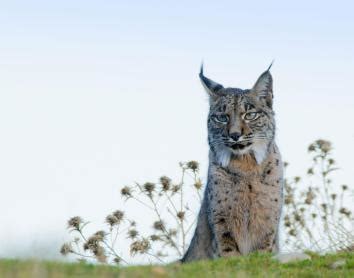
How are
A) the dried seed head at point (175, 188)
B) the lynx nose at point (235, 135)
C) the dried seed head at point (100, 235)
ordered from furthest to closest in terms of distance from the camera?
1. the dried seed head at point (175, 188)
2. the dried seed head at point (100, 235)
3. the lynx nose at point (235, 135)

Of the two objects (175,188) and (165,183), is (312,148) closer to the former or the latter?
(175,188)

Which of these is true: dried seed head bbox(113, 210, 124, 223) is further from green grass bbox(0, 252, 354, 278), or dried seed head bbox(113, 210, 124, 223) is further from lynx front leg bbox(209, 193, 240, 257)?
green grass bbox(0, 252, 354, 278)

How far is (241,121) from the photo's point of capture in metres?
13.3

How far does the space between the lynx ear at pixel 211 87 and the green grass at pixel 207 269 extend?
2910 millimetres

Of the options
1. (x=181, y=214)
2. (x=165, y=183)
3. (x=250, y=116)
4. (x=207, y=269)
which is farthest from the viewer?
(x=181, y=214)

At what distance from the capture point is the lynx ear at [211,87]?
45.7 ft

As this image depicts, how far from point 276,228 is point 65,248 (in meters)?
3.66

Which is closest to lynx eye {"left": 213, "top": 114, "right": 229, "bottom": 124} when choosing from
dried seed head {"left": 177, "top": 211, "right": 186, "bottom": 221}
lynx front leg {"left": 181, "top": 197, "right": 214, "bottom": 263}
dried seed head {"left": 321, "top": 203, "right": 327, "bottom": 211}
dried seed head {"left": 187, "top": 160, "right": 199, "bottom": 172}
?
lynx front leg {"left": 181, "top": 197, "right": 214, "bottom": 263}

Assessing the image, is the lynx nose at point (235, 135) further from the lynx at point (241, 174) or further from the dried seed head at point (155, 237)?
the dried seed head at point (155, 237)

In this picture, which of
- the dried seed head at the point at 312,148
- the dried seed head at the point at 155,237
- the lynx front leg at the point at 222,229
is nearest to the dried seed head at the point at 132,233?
the dried seed head at the point at 155,237

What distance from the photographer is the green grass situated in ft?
28.1

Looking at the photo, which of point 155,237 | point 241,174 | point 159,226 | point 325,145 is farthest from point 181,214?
point 325,145

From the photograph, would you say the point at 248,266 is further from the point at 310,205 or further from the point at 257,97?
the point at 310,205

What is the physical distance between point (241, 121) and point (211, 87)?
103 cm
